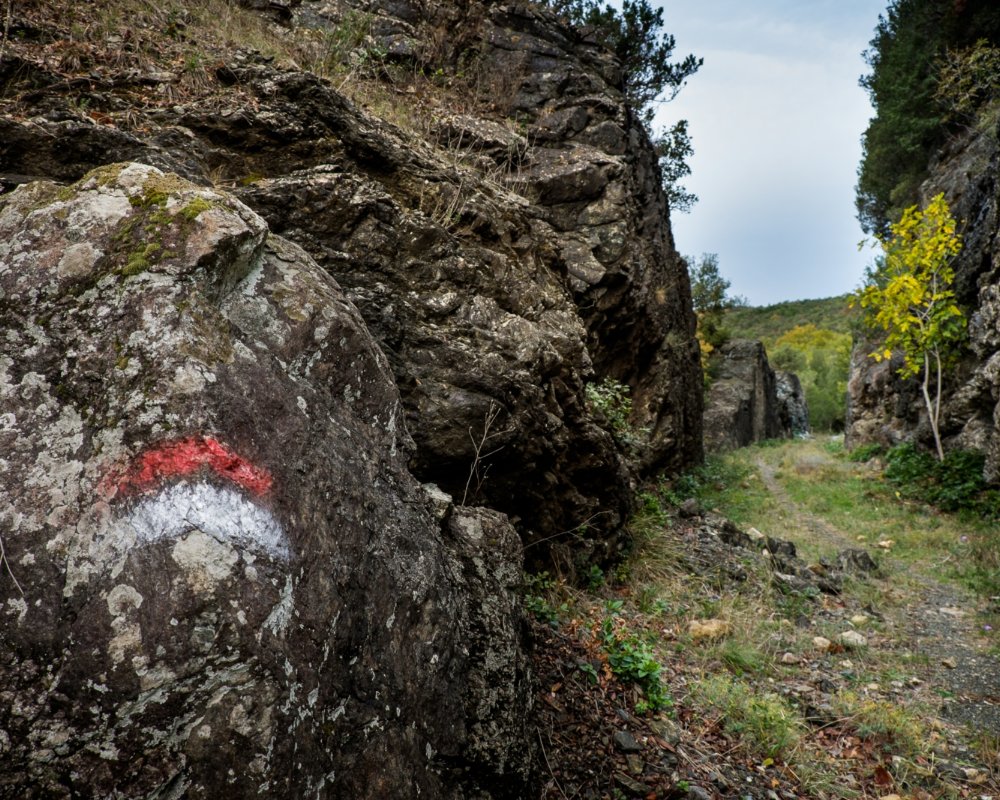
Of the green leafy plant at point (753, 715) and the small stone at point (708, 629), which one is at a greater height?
Answer: the small stone at point (708, 629)

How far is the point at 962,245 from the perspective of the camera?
42.7ft

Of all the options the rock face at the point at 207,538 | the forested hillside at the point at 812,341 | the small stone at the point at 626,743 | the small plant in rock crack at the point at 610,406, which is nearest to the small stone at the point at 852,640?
the small plant in rock crack at the point at 610,406

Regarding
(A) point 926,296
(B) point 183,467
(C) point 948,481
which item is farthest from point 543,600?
(A) point 926,296

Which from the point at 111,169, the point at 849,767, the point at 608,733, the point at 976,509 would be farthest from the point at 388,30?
the point at 976,509

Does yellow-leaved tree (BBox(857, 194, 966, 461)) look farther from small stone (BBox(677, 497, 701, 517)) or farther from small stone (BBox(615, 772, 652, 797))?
small stone (BBox(615, 772, 652, 797))

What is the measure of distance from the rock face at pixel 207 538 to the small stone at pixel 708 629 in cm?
299

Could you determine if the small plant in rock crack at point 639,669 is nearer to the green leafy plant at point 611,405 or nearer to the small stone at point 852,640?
the small stone at point 852,640

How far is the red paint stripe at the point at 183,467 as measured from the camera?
174 centimetres

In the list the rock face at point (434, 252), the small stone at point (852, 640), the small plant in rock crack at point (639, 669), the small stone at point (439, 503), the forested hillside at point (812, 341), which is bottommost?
the small stone at point (852, 640)

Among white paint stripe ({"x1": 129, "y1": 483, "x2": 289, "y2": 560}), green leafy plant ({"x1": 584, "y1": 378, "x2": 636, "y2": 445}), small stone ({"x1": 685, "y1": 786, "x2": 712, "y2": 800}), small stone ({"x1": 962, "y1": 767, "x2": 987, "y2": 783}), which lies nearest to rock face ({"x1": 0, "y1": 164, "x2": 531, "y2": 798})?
white paint stripe ({"x1": 129, "y1": 483, "x2": 289, "y2": 560})

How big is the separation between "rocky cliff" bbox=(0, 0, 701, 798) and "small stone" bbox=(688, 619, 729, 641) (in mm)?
2127

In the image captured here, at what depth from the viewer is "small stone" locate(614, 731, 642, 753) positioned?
3264 mm

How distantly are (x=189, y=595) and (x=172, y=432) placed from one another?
0.51 metres

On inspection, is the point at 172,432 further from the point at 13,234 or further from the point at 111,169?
the point at 111,169
